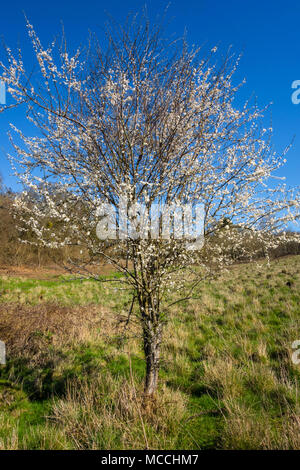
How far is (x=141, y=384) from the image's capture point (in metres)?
3.80

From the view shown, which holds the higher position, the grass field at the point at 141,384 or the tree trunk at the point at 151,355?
the tree trunk at the point at 151,355

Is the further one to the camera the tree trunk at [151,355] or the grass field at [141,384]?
the tree trunk at [151,355]

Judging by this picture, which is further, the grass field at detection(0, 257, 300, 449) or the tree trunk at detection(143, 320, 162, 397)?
the tree trunk at detection(143, 320, 162, 397)

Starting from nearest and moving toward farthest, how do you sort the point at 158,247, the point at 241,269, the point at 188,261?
1. the point at 158,247
2. the point at 188,261
3. the point at 241,269

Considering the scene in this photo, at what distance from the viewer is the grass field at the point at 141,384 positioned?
2729 millimetres

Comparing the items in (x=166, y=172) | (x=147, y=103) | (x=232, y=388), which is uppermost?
(x=147, y=103)

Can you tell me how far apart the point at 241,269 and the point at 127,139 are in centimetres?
2217

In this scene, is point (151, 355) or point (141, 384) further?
point (141, 384)

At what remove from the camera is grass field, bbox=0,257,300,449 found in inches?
107

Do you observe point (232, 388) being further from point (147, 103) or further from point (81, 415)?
point (147, 103)

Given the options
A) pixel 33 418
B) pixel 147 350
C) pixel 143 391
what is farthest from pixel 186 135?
pixel 33 418

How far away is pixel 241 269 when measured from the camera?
75.3 ft

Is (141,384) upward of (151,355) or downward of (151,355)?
downward

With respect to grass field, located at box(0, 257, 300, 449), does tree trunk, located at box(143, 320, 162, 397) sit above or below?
above
